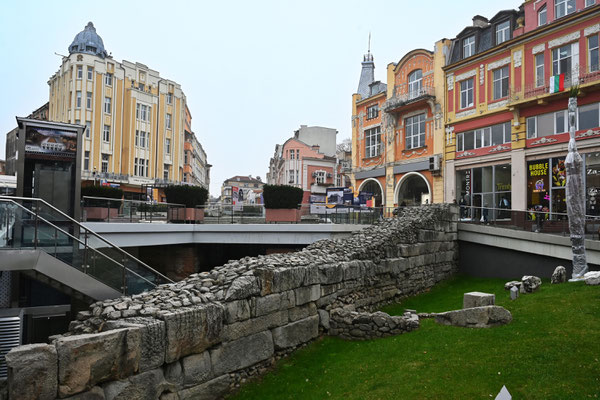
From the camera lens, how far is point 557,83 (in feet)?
71.2

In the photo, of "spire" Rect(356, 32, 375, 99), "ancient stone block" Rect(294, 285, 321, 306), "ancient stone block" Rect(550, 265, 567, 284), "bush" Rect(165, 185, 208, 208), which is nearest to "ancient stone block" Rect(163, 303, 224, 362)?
"ancient stone block" Rect(294, 285, 321, 306)

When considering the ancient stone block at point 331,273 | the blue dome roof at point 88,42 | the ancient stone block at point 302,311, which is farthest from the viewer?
the blue dome roof at point 88,42

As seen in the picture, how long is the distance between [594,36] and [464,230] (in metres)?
12.3

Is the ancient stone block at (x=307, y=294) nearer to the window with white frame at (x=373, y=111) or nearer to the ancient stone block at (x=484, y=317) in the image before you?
the ancient stone block at (x=484, y=317)

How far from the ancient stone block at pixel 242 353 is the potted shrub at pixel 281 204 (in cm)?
1042

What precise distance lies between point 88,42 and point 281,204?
4679 cm

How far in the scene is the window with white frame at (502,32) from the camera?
83.4 ft

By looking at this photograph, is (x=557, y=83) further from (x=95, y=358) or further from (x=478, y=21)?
(x=95, y=358)

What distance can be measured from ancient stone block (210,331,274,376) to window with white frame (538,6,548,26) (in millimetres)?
24065

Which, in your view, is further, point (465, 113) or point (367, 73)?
point (367, 73)

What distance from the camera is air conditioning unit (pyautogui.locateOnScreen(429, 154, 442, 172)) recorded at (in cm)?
2847

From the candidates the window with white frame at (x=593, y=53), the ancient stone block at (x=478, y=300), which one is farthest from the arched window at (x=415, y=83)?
A: the ancient stone block at (x=478, y=300)

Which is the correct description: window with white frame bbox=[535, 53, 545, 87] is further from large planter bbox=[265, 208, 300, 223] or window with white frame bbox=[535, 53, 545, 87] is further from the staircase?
the staircase

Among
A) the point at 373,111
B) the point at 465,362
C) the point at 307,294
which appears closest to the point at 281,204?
the point at 307,294
